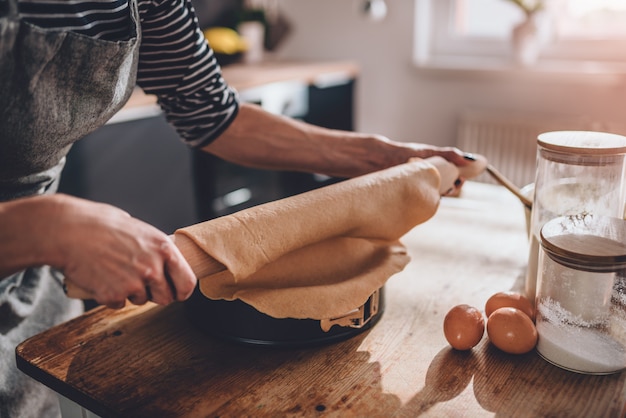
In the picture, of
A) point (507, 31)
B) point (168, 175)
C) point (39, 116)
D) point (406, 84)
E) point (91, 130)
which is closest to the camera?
point (39, 116)

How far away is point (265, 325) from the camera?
0.71 m

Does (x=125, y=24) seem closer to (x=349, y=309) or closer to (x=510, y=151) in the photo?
(x=349, y=309)

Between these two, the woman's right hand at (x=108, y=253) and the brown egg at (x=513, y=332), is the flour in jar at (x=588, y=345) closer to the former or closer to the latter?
the brown egg at (x=513, y=332)

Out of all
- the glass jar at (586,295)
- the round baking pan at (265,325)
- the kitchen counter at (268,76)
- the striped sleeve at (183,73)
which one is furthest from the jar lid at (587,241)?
the kitchen counter at (268,76)

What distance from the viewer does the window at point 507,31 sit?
247 cm

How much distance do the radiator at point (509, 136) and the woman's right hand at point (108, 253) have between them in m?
2.05

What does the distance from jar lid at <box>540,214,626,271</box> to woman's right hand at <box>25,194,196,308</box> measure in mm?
410

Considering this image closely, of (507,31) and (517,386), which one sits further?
(507,31)

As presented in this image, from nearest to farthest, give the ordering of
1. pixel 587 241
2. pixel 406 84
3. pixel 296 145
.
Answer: pixel 587 241
pixel 296 145
pixel 406 84

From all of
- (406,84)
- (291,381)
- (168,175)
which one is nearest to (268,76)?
(168,175)

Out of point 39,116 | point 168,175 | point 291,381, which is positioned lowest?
point 168,175

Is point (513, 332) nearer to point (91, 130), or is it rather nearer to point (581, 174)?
point (581, 174)

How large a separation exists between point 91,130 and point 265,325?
1.41ft

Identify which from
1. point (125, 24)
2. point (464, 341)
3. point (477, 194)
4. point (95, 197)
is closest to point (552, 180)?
point (464, 341)
